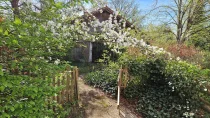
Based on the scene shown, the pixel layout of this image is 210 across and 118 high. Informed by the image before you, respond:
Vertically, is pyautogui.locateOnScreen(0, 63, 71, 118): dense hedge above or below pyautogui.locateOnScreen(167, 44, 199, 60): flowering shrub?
below

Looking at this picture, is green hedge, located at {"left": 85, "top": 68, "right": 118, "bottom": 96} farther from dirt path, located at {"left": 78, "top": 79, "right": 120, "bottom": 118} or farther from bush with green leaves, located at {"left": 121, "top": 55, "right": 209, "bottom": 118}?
bush with green leaves, located at {"left": 121, "top": 55, "right": 209, "bottom": 118}

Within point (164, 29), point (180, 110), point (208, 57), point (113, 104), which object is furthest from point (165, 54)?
point (164, 29)

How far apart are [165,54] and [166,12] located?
990cm

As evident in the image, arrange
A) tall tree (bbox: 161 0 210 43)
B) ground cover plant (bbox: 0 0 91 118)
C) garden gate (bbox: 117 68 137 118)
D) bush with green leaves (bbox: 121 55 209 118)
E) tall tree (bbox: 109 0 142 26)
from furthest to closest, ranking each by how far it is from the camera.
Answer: tall tree (bbox: 109 0 142 26), tall tree (bbox: 161 0 210 43), bush with green leaves (bbox: 121 55 209 118), garden gate (bbox: 117 68 137 118), ground cover plant (bbox: 0 0 91 118)

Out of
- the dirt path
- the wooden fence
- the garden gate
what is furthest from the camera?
the garden gate

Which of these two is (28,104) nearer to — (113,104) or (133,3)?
(113,104)

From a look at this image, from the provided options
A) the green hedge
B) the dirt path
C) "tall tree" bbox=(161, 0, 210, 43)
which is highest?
"tall tree" bbox=(161, 0, 210, 43)

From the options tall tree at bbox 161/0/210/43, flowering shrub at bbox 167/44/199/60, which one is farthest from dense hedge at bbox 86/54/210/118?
tall tree at bbox 161/0/210/43

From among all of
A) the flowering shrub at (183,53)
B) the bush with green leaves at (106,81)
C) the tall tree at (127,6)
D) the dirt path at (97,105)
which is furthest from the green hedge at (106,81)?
the tall tree at (127,6)

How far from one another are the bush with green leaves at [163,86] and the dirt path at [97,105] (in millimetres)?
973

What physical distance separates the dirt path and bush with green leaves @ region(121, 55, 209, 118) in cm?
97

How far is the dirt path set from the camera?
4859mm

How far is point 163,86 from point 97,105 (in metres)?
2.85

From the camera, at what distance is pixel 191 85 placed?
584 centimetres
